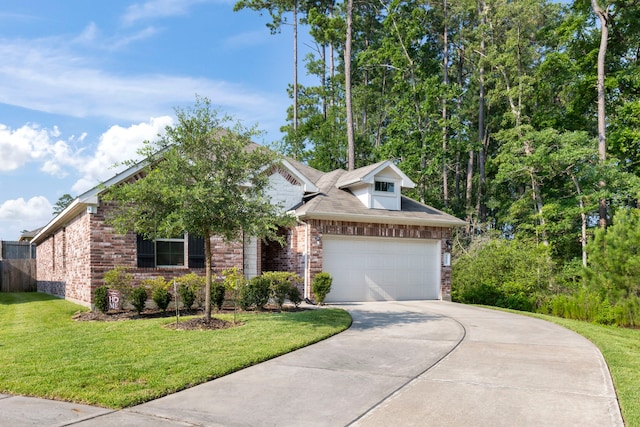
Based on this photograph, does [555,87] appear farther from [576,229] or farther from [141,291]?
[141,291]

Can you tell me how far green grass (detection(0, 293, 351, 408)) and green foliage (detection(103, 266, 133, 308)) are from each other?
4.07 ft

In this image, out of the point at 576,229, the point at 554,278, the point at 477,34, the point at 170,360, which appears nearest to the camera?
the point at 170,360

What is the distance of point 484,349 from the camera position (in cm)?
803

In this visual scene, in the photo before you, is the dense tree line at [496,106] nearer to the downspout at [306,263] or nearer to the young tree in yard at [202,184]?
the downspout at [306,263]

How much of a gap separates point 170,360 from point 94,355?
4.21ft

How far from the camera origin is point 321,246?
15.1 m

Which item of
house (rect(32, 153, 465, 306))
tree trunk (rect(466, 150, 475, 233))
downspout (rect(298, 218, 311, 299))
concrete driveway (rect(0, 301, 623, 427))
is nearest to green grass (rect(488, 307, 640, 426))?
concrete driveway (rect(0, 301, 623, 427))

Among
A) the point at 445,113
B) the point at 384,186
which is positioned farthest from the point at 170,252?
the point at 445,113

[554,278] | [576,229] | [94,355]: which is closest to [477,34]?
[576,229]

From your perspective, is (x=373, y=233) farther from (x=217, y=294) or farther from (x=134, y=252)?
(x=134, y=252)

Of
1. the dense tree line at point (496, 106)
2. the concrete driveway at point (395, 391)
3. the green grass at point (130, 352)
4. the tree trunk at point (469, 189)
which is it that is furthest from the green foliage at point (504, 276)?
the green grass at point (130, 352)

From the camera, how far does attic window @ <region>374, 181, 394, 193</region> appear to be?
16.8 m

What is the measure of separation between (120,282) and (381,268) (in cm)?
827

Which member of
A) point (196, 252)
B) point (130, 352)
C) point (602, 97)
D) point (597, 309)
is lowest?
point (597, 309)
